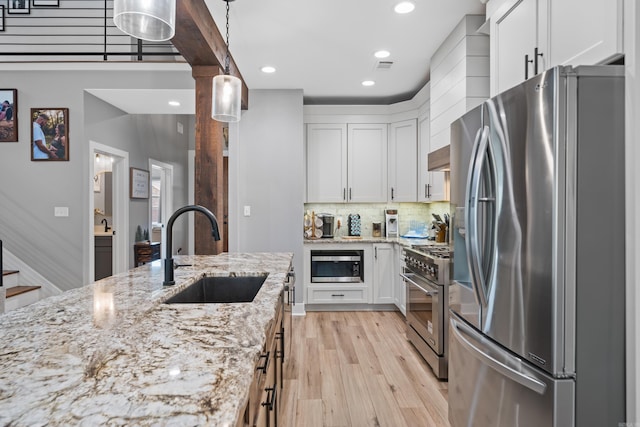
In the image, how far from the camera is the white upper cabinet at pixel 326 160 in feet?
15.2

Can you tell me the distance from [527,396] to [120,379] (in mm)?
1386

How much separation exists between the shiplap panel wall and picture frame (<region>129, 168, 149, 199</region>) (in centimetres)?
411

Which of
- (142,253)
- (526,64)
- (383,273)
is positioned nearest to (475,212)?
(526,64)

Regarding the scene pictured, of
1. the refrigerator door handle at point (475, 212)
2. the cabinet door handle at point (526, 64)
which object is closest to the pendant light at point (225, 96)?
the refrigerator door handle at point (475, 212)

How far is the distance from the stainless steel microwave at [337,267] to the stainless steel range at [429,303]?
3.60 feet

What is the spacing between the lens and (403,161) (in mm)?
4520

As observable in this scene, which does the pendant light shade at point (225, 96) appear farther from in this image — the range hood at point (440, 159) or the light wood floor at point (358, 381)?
the light wood floor at point (358, 381)

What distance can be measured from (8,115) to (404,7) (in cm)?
417

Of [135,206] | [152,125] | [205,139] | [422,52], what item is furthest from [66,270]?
[422,52]

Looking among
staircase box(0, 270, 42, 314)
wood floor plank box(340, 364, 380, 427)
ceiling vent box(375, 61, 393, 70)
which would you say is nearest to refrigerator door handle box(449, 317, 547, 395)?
wood floor plank box(340, 364, 380, 427)

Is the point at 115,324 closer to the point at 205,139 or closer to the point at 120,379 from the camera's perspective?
the point at 120,379

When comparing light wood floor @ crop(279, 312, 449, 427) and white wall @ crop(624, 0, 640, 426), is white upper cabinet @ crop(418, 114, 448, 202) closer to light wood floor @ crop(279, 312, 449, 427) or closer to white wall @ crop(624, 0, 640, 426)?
light wood floor @ crop(279, 312, 449, 427)

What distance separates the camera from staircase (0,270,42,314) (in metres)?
3.49

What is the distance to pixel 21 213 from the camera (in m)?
3.95
